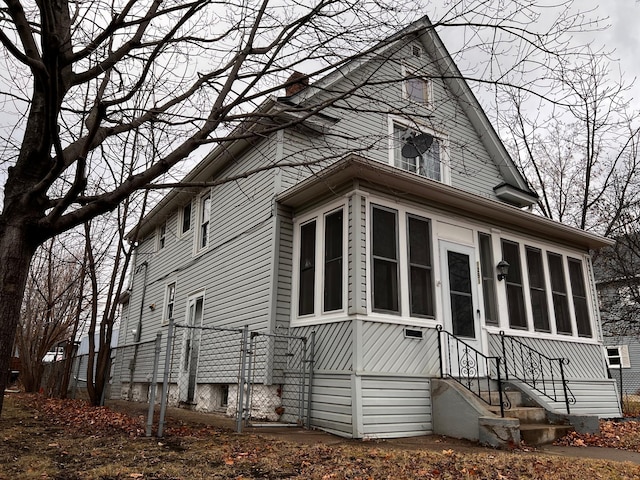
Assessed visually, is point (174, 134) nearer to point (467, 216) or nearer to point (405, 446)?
point (405, 446)

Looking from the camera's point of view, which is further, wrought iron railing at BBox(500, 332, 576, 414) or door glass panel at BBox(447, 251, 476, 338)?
wrought iron railing at BBox(500, 332, 576, 414)

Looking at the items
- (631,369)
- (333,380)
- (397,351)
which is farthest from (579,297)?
(631,369)

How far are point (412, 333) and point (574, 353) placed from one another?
469 cm

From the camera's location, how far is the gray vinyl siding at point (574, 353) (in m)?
9.48

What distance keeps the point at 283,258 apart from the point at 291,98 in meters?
3.46

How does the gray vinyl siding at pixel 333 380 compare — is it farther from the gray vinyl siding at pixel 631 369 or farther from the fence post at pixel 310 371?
the gray vinyl siding at pixel 631 369

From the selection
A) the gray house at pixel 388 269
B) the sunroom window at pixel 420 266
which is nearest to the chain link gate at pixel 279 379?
the gray house at pixel 388 269

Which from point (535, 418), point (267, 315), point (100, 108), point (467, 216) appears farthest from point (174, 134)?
point (535, 418)

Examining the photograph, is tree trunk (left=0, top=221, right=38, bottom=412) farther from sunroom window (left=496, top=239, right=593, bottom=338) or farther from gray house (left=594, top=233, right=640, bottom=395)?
gray house (left=594, top=233, right=640, bottom=395)

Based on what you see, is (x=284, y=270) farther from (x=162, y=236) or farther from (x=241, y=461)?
(x=162, y=236)

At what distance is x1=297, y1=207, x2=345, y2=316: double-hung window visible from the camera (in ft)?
26.3

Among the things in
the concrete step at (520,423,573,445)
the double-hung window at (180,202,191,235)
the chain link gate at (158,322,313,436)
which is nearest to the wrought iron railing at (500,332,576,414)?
the concrete step at (520,423,573,445)

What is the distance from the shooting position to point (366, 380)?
7109mm

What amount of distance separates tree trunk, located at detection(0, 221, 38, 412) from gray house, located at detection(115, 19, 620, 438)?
2.27m
